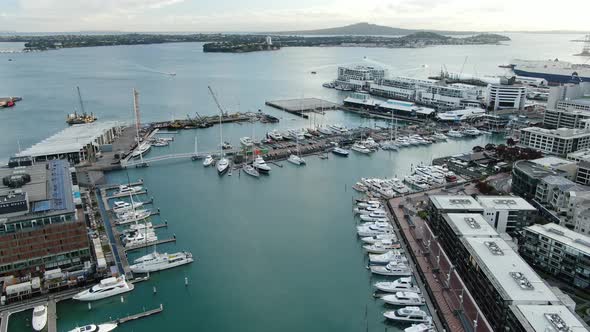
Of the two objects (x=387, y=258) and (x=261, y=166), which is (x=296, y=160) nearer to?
(x=261, y=166)

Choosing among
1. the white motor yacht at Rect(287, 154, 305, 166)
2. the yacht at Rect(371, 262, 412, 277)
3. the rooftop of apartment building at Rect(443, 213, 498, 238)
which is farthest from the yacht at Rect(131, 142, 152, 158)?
the rooftop of apartment building at Rect(443, 213, 498, 238)

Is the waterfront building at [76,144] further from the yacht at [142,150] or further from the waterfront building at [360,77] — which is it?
the waterfront building at [360,77]

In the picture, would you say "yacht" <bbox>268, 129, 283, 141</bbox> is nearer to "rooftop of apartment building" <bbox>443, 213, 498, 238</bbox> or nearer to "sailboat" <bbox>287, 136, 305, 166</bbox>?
"sailboat" <bbox>287, 136, 305, 166</bbox>

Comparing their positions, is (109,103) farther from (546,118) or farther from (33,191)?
(546,118)

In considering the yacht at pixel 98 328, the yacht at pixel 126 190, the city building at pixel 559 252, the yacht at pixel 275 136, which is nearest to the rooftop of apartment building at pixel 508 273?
the city building at pixel 559 252

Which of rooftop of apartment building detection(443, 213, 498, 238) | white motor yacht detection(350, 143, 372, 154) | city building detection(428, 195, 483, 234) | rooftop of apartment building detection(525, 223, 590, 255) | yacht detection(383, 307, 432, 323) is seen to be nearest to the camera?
yacht detection(383, 307, 432, 323)

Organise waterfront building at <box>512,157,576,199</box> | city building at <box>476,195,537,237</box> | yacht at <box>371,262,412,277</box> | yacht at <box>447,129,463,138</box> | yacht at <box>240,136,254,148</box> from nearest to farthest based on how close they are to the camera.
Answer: yacht at <box>371,262,412,277</box>
city building at <box>476,195,537,237</box>
waterfront building at <box>512,157,576,199</box>
yacht at <box>240,136,254,148</box>
yacht at <box>447,129,463,138</box>
